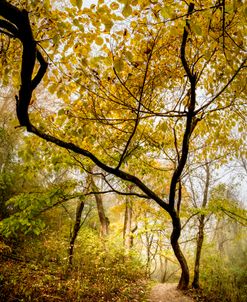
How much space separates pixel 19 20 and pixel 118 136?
311 centimetres

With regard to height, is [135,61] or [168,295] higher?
[135,61]

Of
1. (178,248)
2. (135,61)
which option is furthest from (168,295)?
(135,61)

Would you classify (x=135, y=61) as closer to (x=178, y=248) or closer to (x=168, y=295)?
(x=178, y=248)

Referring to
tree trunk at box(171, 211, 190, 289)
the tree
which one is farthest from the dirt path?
the tree

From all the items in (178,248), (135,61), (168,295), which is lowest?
(168,295)

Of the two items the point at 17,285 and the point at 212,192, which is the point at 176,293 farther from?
the point at 17,285

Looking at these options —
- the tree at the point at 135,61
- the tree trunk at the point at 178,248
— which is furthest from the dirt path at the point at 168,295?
the tree at the point at 135,61

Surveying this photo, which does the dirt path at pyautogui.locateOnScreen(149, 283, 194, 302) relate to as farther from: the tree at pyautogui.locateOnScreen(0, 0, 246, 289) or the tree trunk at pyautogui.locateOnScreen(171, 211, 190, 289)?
the tree at pyautogui.locateOnScreen(0, 0, 246, 289)

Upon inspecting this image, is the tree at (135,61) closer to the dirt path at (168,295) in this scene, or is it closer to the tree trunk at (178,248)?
the tree trunk at (178,248)

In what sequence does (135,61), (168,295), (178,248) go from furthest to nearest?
(168,295) → (178,248) → (135,61)

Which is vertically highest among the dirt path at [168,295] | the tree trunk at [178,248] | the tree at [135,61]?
the tree at [135,61]

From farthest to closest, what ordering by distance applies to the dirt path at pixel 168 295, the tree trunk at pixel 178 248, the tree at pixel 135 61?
the dirt path at pixel 168 295 < the tree trunk at pixel 178 248 < the tree at pixel 135 61

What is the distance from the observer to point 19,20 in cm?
177

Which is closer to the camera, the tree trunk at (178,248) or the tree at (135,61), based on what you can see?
the tree at (135,61)
